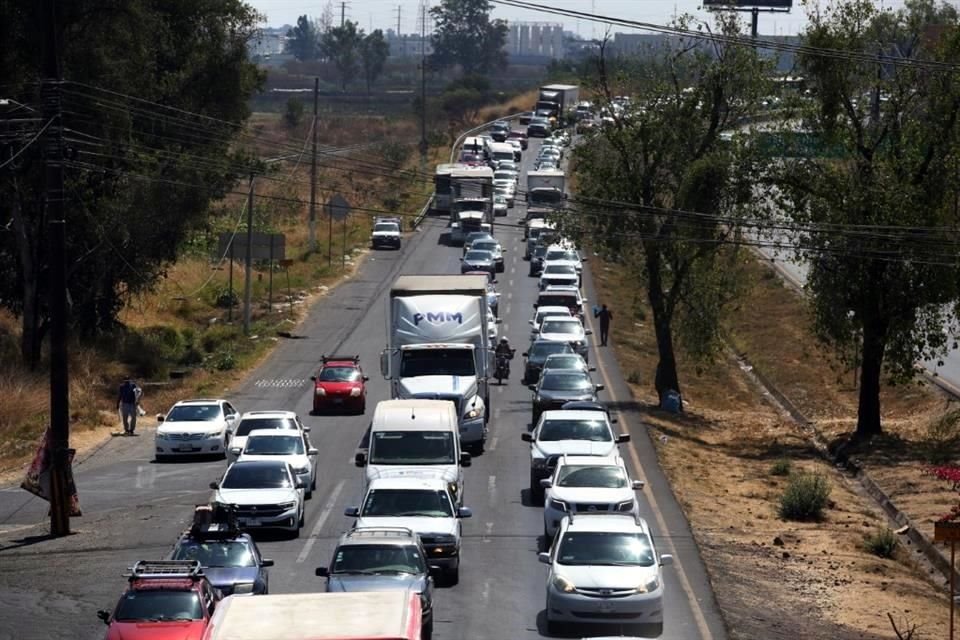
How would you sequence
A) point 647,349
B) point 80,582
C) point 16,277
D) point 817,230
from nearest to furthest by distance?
1. point 80,582
2. point 817,230
3. point 16,277
4. point 647,349

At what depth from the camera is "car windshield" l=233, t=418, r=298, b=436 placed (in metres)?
34.3

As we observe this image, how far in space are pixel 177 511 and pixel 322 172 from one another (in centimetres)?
10491

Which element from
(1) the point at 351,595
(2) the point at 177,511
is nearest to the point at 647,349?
(2) the point at 177,511

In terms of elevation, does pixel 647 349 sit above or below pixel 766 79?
below

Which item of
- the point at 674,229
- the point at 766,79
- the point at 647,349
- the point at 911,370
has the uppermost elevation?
the point at 766,79

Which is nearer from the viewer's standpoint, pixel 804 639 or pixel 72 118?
pixel 804 639

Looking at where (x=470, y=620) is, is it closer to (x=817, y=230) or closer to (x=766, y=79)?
(x=817, y=230)

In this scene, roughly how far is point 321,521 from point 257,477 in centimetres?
192

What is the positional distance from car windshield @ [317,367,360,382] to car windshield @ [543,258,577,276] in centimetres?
2431

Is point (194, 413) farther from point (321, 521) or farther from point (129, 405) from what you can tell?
point (321, 521)

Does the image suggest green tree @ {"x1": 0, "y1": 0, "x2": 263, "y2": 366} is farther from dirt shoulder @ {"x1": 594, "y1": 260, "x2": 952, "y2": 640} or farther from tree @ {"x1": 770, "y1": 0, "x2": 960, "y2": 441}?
tree @ {"x1": 770, "y1": 0, "x2": 960, "y2": 441}

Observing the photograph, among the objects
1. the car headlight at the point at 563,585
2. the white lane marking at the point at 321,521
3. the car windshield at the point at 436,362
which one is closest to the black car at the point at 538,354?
the car windshield at the point at 436,362

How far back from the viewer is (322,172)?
438 feet

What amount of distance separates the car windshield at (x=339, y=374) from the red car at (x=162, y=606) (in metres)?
23.8
